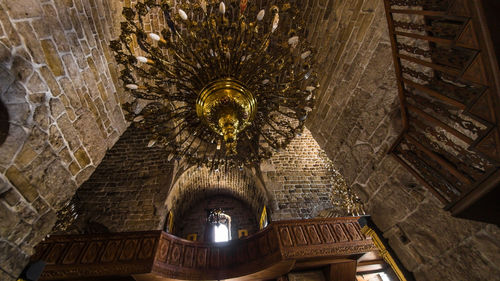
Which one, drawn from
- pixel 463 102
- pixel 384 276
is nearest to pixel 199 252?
pixel 384 276

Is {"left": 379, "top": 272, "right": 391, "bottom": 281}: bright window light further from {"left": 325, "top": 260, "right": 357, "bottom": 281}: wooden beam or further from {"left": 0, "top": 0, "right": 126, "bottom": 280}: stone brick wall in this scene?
{"left": 0, "top": 0, "right": 126, "bottom": 280}: stone brick wall

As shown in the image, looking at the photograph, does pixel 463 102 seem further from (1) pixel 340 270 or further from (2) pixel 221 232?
(2) pixel 221 232

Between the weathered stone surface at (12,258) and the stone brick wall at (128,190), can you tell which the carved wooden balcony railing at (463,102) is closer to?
the weathered stone surface at (12,258)

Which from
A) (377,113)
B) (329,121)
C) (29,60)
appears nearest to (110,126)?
(29,60)

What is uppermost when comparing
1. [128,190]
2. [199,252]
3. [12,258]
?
[128,190]

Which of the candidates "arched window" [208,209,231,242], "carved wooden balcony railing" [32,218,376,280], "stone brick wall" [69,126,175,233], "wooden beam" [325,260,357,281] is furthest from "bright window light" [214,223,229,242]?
"wooden beam" [325,260,357,281]

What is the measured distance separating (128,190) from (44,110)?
17.6 feet

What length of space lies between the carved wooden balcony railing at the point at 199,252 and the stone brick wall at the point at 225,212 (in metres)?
3.44

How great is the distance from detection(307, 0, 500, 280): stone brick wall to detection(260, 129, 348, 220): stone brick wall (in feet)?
10.8

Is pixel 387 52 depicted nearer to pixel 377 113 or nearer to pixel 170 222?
pixel 377 113

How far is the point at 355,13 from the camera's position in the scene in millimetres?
2789

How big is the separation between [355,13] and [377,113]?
1.42 metres

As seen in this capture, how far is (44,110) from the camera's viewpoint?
6.80 ft

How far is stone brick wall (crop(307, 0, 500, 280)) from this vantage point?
1.83 meters
